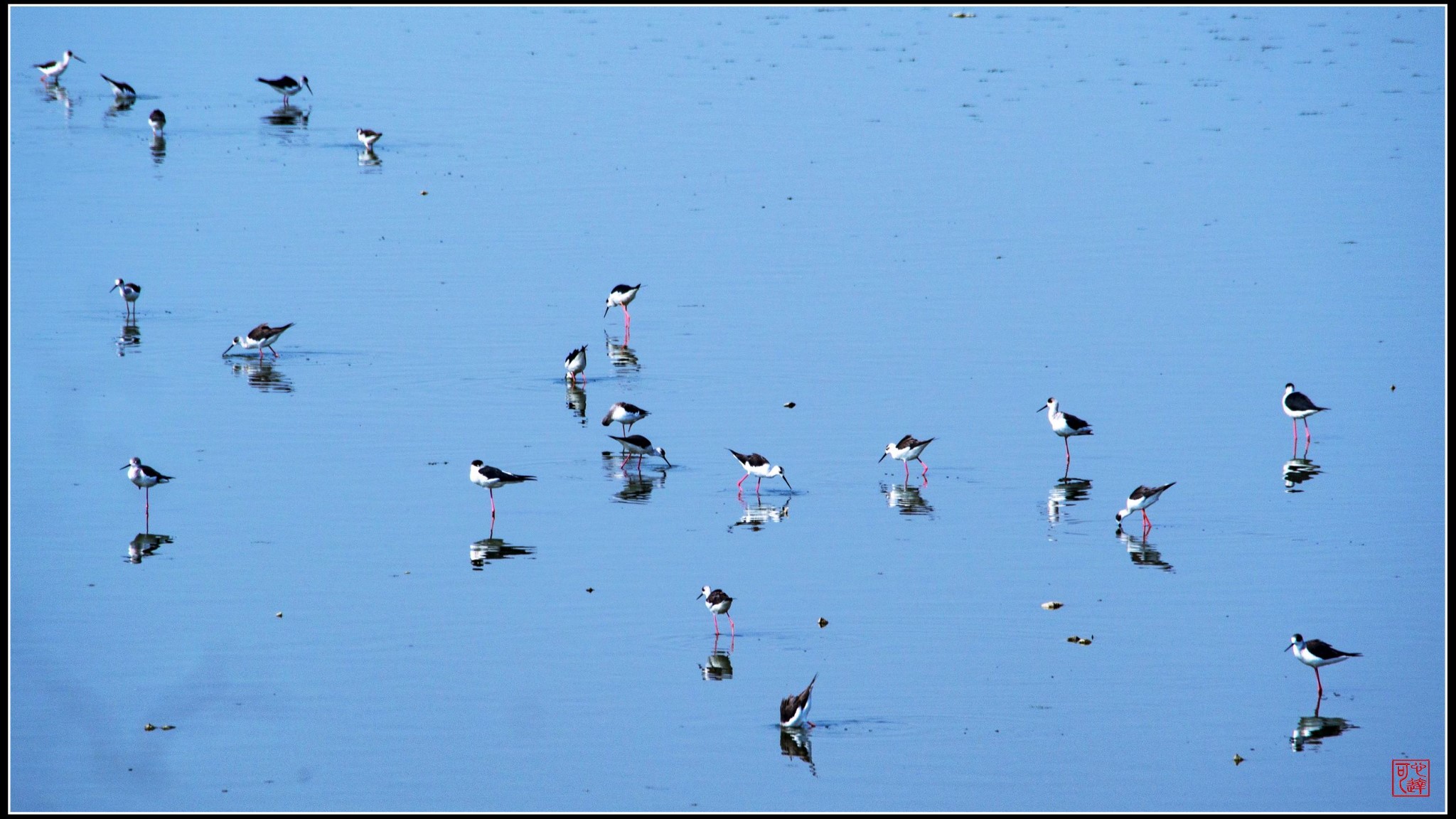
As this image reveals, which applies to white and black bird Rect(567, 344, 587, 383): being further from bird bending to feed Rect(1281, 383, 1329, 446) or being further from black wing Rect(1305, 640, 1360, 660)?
black wing Rect(1305, 640, 1360, 660)

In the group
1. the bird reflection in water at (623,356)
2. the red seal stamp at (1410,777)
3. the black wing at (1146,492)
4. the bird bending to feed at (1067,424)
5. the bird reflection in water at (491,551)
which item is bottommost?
the red seal stamp at (1410,777)

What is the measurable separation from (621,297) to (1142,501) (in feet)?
30.1

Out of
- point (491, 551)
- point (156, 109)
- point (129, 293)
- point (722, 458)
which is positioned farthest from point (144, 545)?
point (156, 109)

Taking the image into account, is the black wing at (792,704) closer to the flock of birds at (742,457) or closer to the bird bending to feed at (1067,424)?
the flock of birds at (742,457)

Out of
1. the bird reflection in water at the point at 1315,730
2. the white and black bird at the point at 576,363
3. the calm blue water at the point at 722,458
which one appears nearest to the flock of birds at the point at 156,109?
the calm blue water at the point at 722,458

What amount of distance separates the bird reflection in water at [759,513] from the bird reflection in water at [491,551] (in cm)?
205

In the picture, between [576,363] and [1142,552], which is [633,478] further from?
[1142,552]

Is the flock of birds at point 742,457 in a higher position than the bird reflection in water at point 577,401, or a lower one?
lower

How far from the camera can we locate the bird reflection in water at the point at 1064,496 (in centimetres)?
1539

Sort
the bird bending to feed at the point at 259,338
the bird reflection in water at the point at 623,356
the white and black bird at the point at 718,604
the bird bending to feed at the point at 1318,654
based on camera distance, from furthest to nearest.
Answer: the bird reflection in water at the point at 623,356 < the bird bending to feed at the point at 259,338 < the white and black bird at the point at 718,604 < the bird bending to feed at the point at 1318,654

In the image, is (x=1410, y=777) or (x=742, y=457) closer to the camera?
(x=1410, y=777)

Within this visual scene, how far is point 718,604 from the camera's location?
39.7ft

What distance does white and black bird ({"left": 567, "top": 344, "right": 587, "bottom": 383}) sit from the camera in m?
19.3

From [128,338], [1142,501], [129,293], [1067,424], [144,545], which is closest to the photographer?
[144,545]
